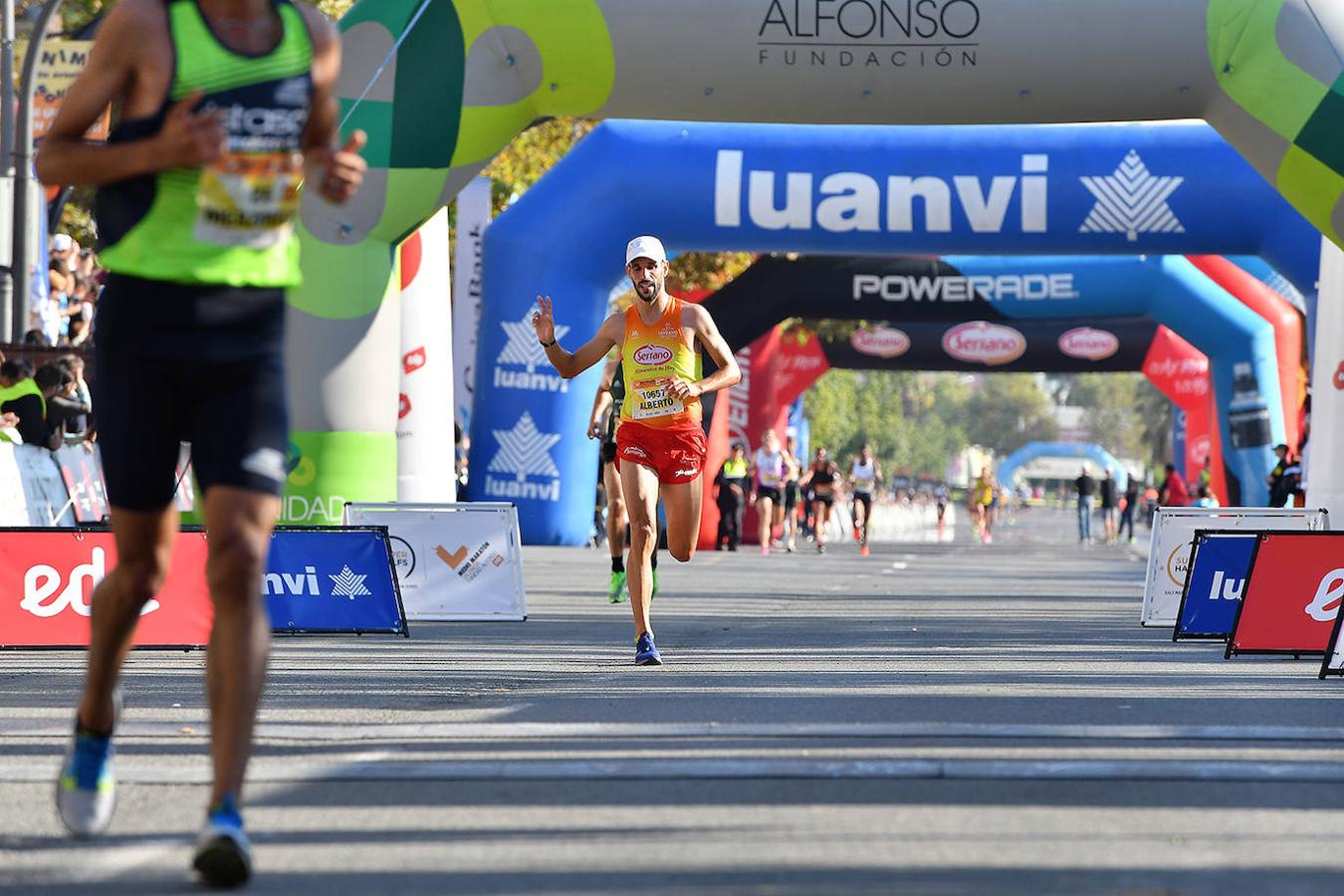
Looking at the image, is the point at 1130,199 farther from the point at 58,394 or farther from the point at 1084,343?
the point at 1084,343

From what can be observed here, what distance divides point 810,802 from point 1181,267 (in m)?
25.4

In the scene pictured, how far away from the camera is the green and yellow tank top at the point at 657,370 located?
9.47 meters

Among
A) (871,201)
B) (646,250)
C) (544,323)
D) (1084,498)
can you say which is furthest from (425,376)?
(1084,498)

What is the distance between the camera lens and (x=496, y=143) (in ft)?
42.5

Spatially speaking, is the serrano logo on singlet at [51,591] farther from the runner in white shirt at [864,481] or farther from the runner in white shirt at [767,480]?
the runner in white shirt at [864,481]

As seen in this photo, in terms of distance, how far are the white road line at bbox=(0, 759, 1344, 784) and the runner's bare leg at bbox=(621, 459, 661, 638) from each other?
135 inches

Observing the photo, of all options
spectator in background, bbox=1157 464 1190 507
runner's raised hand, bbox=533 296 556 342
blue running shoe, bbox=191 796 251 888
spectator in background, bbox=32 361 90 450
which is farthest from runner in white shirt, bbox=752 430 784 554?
blue running shoe, bbox=191 796 251 888

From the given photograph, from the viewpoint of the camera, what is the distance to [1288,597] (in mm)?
9805

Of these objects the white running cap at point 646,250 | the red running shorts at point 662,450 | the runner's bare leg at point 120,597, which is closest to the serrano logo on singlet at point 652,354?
the red running shorts at point 662,450

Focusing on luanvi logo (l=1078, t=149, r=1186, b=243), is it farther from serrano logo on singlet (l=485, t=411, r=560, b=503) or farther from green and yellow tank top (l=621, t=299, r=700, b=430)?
green and yellow tank top (l=621, t=299, r=700, b=430)

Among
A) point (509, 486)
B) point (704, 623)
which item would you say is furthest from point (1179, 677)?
point (509, 486)

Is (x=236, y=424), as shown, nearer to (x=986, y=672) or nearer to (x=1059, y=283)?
(x=986, y=672)

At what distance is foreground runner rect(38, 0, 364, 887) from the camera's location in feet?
13.8

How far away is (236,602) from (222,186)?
32.6 inches
